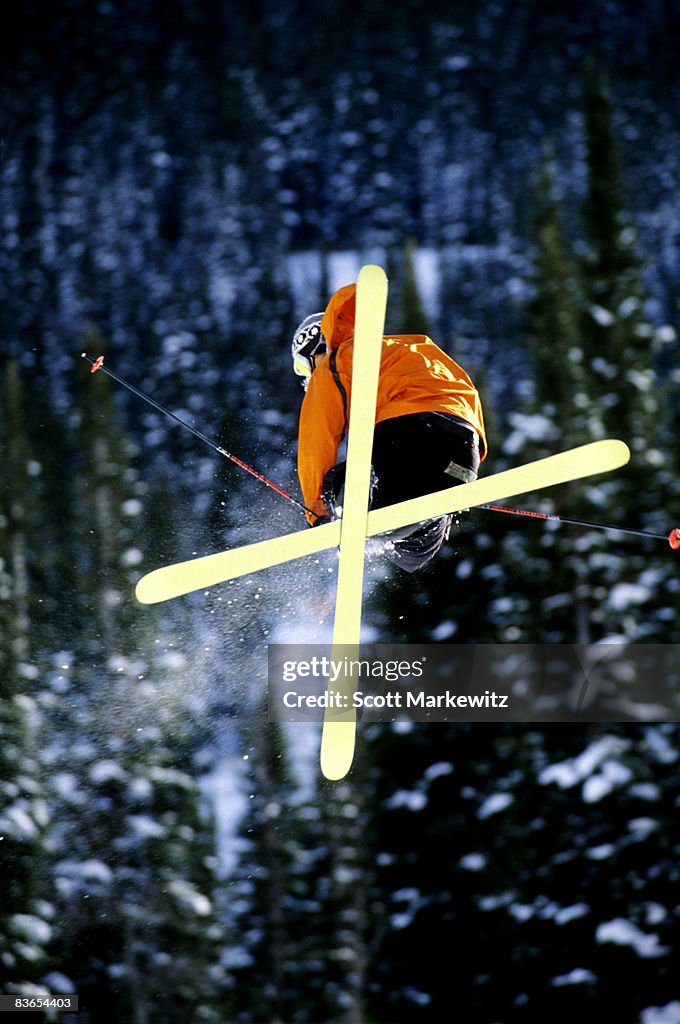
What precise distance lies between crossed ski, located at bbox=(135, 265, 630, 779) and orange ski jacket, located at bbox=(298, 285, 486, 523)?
0.14 metres

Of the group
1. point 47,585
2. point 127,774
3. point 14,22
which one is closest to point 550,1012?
point 127,774

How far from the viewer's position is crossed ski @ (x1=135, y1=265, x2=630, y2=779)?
236 cm

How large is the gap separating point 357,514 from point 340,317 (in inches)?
21.2

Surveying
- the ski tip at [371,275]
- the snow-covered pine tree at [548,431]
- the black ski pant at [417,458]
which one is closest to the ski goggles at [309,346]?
the black ski pant at [417,458]

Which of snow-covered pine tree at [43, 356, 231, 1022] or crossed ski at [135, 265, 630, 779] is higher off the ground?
crossed ski at [135, 265, 630, 779]

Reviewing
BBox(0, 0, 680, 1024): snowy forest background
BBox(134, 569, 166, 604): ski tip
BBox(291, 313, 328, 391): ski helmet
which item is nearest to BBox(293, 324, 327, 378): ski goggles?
BBox(291, 313, 328, 391): ski helmet

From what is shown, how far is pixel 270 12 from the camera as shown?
5.42 metres

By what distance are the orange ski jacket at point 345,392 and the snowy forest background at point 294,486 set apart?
2.05 meters

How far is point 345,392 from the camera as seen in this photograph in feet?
8.38

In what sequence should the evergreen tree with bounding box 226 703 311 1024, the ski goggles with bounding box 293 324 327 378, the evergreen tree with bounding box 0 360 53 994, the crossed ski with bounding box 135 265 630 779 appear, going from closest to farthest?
the crossed ski with bounding box 135 265 630 779 < the ski goggles with bounding box 293 324 327 378 < the evergreen tree with bounding box 0 360 53 994 < the evergreen tree with bounding box 226 703 311 1024

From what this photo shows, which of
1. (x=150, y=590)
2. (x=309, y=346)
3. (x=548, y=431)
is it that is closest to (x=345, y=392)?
(x=309, y=346)

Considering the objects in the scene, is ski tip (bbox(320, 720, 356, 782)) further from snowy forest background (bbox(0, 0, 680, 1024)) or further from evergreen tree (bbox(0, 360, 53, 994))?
evergreen tree (bbox(0, 360, 53, 994))

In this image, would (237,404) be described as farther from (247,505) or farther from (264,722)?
(264,722)

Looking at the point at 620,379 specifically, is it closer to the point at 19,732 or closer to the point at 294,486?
the point at 294,486
